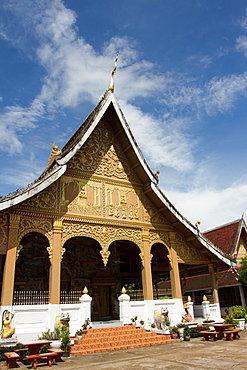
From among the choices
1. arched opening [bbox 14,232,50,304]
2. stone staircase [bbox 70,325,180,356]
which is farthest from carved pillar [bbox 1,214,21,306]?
arched opening [bbox 14,232,50,304]

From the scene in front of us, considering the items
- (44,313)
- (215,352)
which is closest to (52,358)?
(44,313)

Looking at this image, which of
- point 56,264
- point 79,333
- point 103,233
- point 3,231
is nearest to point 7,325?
point 79,333

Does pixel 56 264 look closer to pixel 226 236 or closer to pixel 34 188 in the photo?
pixel 34 188

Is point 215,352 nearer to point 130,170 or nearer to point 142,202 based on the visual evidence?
point 142,202

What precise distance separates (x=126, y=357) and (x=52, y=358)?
5.80 ft

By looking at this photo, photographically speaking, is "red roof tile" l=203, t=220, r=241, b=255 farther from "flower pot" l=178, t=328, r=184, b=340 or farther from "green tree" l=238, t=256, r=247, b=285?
"flower pot" l=178, t=328, r=184, b=340

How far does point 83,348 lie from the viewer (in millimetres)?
8492

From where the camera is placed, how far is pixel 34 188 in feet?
31.1

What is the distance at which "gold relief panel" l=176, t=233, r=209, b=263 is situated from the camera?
12922 millimetres

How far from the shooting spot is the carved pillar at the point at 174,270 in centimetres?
1213

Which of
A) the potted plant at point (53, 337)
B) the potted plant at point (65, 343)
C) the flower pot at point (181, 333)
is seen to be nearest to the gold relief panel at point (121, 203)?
the flower pot at point (181, 333)

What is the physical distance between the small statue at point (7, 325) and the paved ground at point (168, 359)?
3.42 ft

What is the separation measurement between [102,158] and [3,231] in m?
4.71

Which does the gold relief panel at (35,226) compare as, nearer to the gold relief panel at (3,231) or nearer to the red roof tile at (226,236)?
the gold relief panel at (3,231)
